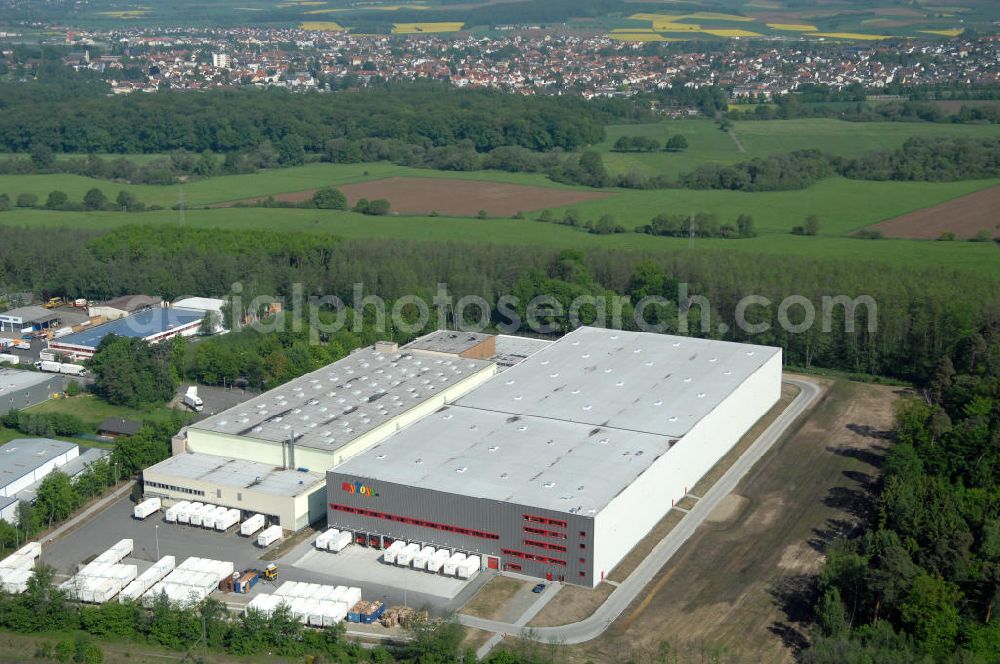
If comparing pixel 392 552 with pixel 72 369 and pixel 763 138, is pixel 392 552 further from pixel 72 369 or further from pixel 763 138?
pixel 763 138

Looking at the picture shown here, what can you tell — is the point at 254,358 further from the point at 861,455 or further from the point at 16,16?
the point at 16,16

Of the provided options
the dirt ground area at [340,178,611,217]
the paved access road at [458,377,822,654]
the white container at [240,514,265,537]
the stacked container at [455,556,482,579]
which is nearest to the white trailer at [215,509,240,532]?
the white container at [240,514,265,537]

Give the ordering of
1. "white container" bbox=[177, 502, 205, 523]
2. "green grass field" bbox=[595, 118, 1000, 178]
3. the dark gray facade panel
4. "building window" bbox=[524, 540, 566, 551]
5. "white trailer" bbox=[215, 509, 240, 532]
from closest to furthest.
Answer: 1. the dark gray facade panel
2. "building window" bbox=[524, 540, 566, 551]
3. "white trailer" bbox=[215, 509, 240, 532]
4. "white container" bbox=[177, 502, 205, 523]
5. "green grass field" bbox=[595, 118, 1000, 178]

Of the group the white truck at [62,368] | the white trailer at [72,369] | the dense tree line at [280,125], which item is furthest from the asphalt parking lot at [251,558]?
the dense tree line at [280,125]

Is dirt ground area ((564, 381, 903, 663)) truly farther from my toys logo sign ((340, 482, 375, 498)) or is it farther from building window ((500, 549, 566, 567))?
my toys logo sign ((340, 482, 375, 498))

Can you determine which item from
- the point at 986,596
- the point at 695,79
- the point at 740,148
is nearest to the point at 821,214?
the point at 740,148

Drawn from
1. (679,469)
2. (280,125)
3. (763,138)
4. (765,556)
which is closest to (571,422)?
(679,469)
